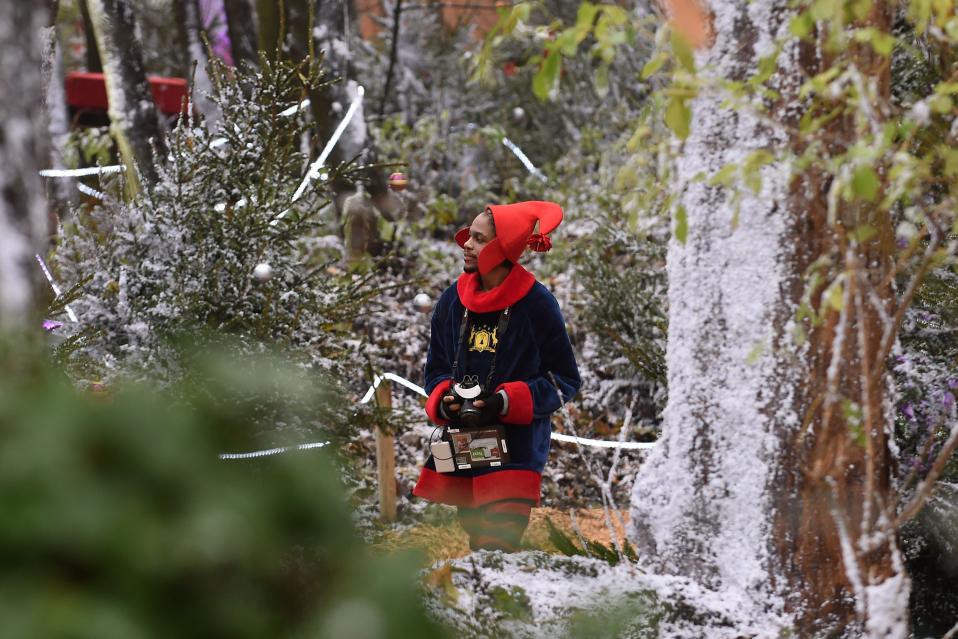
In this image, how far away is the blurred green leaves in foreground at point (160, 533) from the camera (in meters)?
0.75

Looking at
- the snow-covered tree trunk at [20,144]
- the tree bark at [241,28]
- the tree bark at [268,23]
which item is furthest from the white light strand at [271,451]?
the tree bark at [241,28]

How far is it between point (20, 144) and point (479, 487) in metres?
2.77

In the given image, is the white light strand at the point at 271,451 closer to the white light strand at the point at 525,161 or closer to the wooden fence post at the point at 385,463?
the wooden fence post at the point at 385,463

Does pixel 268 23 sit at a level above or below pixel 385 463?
above

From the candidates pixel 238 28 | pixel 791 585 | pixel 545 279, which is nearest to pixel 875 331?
pixel 791 585

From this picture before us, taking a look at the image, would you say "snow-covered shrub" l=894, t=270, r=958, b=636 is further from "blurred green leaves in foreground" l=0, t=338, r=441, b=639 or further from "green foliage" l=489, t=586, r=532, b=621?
"blurred green leaves in foreground" l=0, t=338, r=441, b=639

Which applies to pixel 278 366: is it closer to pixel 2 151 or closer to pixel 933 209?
pixel 2 151

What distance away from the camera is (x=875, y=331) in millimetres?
2611

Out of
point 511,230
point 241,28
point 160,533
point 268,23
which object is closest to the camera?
point 160,533

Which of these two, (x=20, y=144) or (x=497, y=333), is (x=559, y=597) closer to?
(x=497, y=333)

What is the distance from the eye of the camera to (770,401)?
2621mm

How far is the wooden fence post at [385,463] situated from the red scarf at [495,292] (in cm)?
94

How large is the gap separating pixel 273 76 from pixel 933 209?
2.91 meters

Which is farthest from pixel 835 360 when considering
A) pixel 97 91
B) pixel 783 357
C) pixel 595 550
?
pixel 97 91
